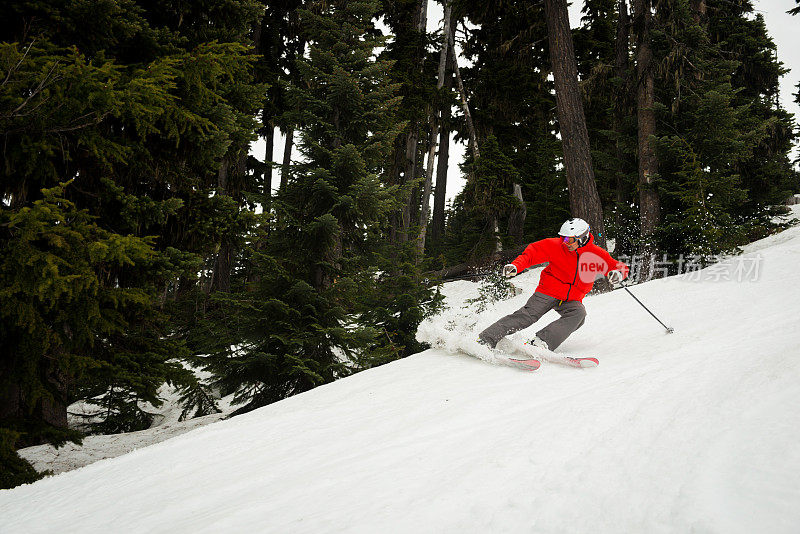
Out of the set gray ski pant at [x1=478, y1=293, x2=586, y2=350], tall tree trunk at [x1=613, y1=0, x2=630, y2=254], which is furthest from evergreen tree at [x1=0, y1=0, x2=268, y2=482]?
tall tree trunk at [x1=613, y1=0, x2=630, y2=254]

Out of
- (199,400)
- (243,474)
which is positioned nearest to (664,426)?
(243,474)

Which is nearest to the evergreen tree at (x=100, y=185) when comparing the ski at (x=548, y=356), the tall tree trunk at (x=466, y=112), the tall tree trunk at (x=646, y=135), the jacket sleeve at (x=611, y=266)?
the ski at (x=548, y=356)

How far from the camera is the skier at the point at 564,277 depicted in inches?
185

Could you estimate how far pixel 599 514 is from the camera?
1609 mm

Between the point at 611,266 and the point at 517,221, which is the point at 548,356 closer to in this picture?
the point at 611,266

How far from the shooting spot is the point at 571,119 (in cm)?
1003

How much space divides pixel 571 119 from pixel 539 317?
7.08 metres

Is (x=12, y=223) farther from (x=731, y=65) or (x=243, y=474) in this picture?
(x=731, y=65)

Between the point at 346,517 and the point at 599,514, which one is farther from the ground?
the point at 599,514

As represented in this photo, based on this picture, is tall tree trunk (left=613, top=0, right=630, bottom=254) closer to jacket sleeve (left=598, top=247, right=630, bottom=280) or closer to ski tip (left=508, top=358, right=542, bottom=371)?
jacket sleeve (left=598, top=247, right=630, bottom=280)

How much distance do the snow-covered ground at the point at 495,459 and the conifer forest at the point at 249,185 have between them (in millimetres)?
1820

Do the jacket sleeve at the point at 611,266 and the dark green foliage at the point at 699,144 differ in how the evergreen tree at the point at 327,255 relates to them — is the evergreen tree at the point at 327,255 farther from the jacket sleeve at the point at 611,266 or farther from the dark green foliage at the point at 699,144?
the dark green foliage at the point at 699,144

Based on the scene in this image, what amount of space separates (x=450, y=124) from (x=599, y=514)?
686 inches

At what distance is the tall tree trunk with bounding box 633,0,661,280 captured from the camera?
1116 centimetres
